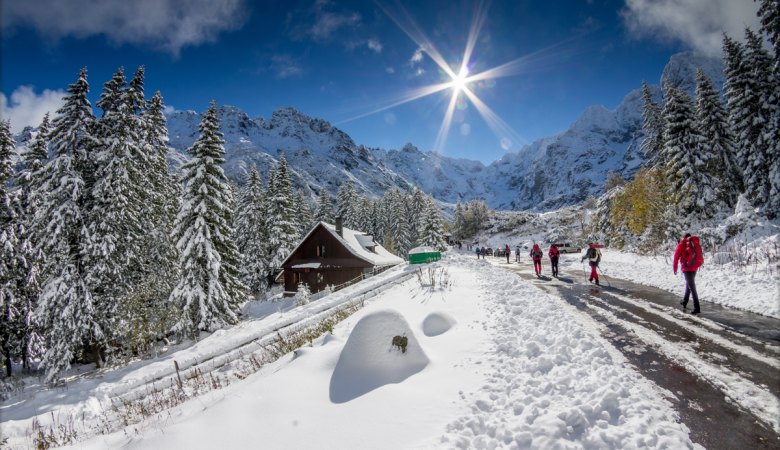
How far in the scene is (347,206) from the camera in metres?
58.9

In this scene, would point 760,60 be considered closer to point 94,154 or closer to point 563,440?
point 563,440

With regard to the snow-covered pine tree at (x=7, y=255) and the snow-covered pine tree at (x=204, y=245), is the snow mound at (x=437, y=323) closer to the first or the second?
the snow-covered pine tree at (x=204, y=245)

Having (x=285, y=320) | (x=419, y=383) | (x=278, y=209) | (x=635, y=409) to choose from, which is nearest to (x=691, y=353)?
(x=635, y=409)

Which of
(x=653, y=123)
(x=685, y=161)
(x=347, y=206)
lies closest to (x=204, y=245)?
(x=685, y=161)

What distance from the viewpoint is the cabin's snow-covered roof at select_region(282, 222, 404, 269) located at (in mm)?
36344

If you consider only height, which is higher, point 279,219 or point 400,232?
point 279,219

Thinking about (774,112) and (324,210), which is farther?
(324,210)

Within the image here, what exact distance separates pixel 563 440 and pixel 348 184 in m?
58.8

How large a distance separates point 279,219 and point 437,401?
36278mm

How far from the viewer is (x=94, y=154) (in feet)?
61.8

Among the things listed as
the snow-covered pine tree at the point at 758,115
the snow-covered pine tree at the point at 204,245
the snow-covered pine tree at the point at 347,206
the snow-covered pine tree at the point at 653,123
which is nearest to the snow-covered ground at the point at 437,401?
the snow-covered pine tree at the point at 204,245

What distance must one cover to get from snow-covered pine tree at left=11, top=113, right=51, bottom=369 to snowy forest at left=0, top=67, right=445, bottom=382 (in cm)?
6

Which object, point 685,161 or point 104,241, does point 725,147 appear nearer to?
point 685,161

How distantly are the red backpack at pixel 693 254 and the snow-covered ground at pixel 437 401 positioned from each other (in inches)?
157
